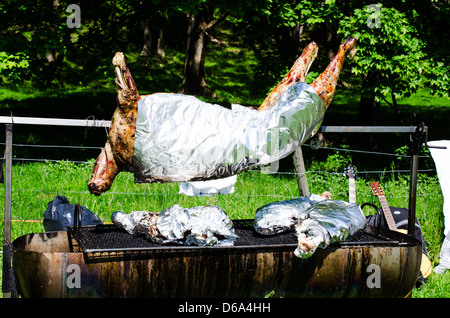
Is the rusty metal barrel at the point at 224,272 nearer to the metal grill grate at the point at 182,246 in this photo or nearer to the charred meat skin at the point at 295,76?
the metal grill grate at the point at 182,246

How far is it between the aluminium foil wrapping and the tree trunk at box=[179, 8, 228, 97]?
26.1 feet

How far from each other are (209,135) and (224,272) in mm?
1001

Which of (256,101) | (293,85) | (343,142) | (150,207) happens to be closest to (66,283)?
(293,85)

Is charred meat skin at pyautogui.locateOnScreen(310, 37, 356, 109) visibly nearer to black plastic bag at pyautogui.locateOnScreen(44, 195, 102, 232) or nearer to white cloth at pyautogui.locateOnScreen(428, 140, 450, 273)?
white cloth at pyautogui.locateOnScreen(428, 140, 450, 273)

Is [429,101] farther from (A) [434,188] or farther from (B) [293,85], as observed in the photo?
(B) [293,85]

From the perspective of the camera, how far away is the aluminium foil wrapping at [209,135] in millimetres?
3557

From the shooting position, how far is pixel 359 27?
273 inches

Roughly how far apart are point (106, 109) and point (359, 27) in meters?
6.84

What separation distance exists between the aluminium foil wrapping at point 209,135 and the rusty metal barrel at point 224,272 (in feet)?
2.03

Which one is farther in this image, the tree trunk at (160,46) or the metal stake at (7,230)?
the tree trunk at (160,46)

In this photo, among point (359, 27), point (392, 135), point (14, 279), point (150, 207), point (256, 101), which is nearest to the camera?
point (14, 279)

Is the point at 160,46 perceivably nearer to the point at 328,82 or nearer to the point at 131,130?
the point at 328,82

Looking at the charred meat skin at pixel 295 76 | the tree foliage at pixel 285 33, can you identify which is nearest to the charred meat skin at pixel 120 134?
the charred meat skin at pixel 295 76

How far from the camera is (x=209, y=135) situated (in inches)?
142
